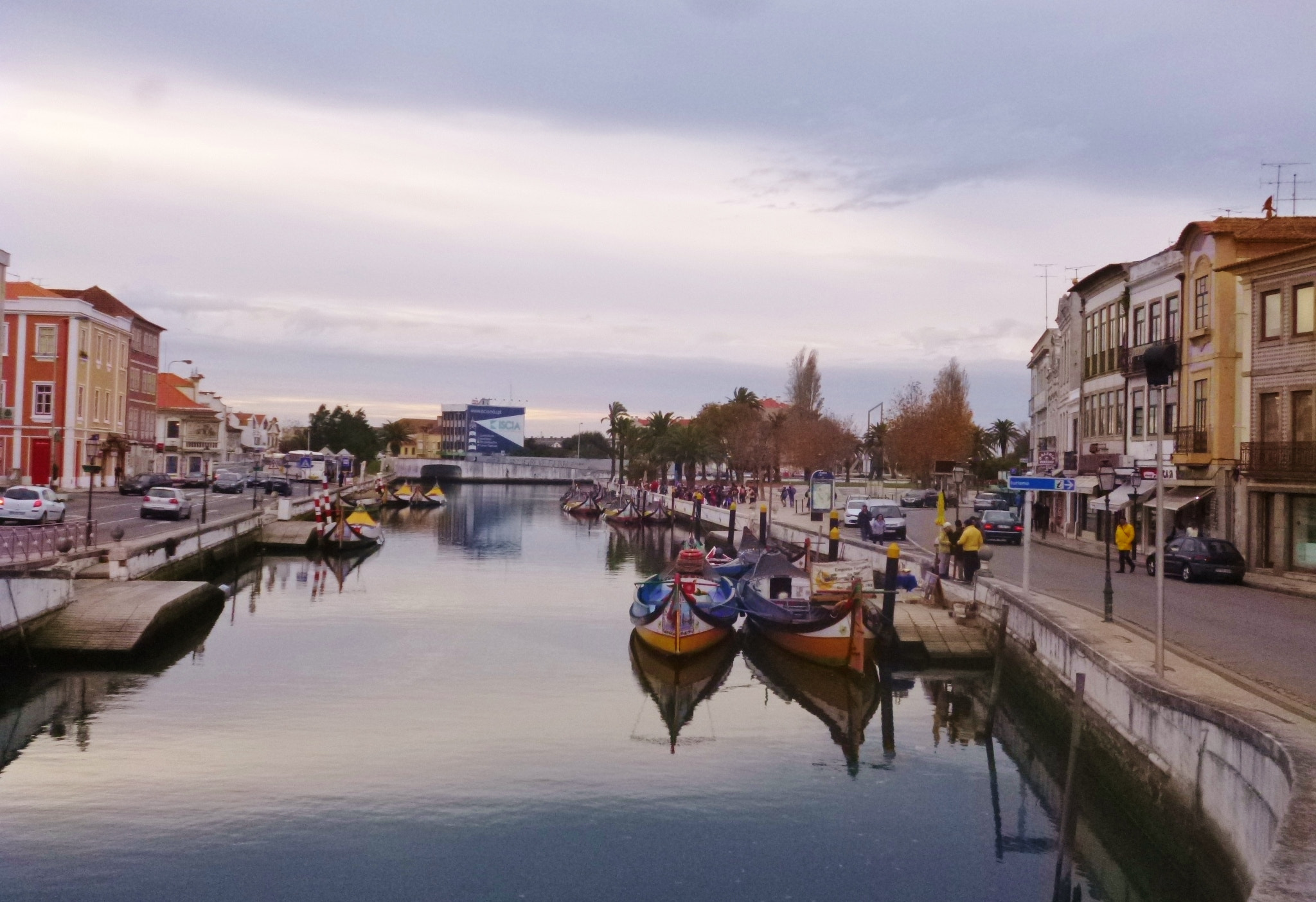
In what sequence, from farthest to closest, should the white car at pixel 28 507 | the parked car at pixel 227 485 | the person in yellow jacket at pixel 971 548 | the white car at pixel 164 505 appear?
1. the parked car at pixel 227 485
2. the white car at pixel 164 505
3. the white car at pixel 28 507
4. the person in yellow jacket at pixel 971 548

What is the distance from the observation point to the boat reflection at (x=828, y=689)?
24094mm

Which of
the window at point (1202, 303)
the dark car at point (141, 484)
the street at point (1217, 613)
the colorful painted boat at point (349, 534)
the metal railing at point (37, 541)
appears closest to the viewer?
the street at point (1217, 613)

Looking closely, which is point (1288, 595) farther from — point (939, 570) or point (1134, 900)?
point (1134, 900)

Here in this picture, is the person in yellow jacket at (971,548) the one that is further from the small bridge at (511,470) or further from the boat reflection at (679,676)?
the small bridge at (511,470)

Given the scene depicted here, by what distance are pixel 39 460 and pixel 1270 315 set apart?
6208cm

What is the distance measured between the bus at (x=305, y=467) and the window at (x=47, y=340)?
39.3 metres

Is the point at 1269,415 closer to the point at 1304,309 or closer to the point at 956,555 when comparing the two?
the point at 1304,309

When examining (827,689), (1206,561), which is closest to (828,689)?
(827,689)

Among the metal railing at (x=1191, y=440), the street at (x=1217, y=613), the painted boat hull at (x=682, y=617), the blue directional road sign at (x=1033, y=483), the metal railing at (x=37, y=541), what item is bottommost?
the painted boat hull at (x=682, y=617)

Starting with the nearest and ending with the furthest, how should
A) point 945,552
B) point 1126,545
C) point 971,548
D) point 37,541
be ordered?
point 37,541, point 971,548, point 945,552, point 1126,545

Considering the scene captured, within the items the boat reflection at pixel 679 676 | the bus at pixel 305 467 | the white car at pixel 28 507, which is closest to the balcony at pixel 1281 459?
the boat reflection at pixel 679 676

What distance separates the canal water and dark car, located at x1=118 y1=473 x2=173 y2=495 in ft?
136

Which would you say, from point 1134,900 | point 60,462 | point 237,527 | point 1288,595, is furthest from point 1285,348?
point 60,462

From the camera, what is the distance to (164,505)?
171 feet
